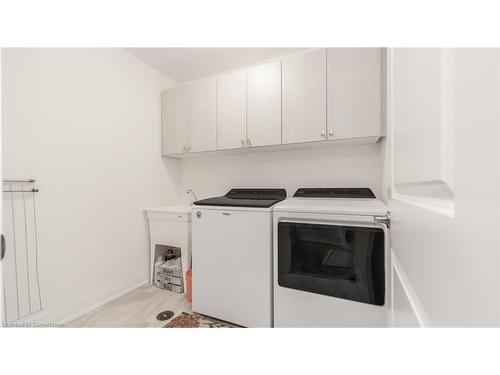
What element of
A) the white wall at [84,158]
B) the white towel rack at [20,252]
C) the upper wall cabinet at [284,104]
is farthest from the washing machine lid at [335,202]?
the white towel rack at [20,252]

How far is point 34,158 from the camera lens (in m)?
1.25

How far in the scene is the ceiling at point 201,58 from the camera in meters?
1.75

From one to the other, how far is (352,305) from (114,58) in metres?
2.74

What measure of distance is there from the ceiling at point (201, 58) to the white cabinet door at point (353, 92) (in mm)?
553

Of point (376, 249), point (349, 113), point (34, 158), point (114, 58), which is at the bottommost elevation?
point (376, 249)

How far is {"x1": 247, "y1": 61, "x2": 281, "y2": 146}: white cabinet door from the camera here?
5.45 ft

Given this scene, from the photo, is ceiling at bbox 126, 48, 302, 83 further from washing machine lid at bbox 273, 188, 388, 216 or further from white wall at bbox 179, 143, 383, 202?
washing machine lid at bbox 273, 188, 388, 216

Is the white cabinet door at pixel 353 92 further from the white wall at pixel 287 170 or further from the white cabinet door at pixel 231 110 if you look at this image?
the white cabinet door at pixel 231 110

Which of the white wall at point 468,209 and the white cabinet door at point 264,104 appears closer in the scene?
the white wall at point 468,209

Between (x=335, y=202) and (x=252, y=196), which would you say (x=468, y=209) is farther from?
(x=252, y=196)

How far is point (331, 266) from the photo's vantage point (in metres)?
1.14
